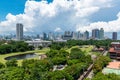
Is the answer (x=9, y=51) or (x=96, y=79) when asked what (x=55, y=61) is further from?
(x=9, y=51)

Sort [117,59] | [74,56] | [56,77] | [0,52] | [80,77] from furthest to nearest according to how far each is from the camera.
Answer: [0,52], [117,59], [74,56], [80,77], [56,77]

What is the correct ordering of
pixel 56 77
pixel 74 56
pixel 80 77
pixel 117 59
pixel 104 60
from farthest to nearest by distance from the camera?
pixel 117 59 < pixel 74 56 < pixel 104 60 < pixel 80 77 < pixel 56 77

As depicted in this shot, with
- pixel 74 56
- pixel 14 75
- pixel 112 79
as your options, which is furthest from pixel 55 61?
pixel 112 79

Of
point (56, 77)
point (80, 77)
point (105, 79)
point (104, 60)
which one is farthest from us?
point (104, 60)

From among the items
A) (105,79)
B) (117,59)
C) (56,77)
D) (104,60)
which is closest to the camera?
(105,79)

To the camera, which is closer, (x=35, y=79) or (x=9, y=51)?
(x=35, y=79)

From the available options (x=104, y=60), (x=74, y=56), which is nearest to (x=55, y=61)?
(x=74, y=56)

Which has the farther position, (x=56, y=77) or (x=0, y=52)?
(x=0, y=52)

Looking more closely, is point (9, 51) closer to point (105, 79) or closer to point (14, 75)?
point (14, 75)

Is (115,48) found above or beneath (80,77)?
above
